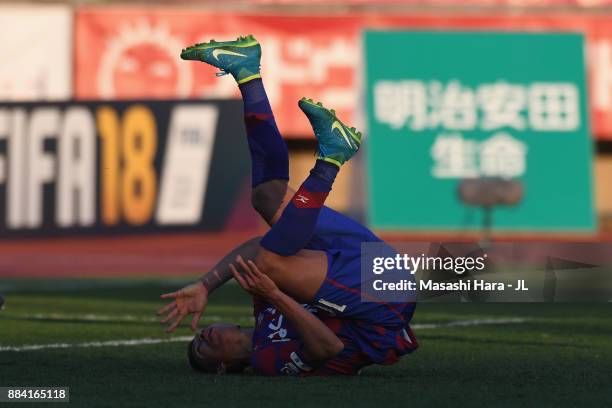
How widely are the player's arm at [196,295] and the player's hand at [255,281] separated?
174mm

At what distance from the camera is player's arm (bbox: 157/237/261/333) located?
546 centimetres

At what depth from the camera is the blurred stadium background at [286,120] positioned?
Answer: 15.8 meters

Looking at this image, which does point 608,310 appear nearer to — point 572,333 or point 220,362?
point 572,333

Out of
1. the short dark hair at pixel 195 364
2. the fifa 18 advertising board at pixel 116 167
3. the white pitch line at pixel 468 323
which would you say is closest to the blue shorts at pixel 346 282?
the short dark hair at pixel 195 364

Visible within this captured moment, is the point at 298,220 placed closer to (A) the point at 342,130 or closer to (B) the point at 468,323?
(A) the point at 342,130

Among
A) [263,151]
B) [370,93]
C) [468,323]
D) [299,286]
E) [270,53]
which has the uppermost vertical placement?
[270,53]

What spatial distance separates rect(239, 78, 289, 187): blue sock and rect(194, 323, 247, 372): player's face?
0.72 meters

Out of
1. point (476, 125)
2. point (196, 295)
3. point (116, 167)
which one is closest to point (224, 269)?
point (196, 295)

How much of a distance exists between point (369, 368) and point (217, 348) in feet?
2.54

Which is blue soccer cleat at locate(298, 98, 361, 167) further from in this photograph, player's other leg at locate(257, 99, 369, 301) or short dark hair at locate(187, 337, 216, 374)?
short dark hair at locate(187, 337, 216, 374)

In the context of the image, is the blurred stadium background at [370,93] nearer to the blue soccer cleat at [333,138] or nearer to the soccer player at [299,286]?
the soccer player at [299,286]

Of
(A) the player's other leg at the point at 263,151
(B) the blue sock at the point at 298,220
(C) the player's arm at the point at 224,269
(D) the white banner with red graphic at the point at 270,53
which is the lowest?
(C) the player's arm at the point at 224,269

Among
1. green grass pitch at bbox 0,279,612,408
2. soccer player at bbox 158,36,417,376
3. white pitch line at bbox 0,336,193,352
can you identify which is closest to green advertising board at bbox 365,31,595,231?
green grass pitch at bbox 0,279,612,408

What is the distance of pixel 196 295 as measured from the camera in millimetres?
5578
